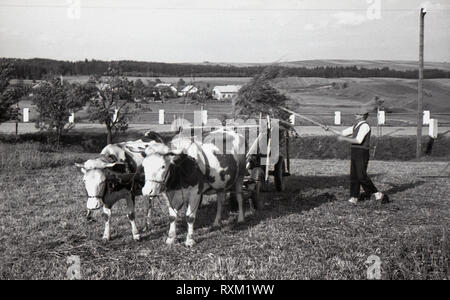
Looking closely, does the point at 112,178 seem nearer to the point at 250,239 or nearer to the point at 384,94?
the point at 250,239

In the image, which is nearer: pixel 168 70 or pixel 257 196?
pixel 257 196

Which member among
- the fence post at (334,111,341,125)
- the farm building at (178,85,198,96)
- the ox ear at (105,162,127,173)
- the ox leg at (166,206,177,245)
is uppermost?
the farm building at (178,85,198,96)

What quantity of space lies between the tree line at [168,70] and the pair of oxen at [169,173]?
3.59 metres

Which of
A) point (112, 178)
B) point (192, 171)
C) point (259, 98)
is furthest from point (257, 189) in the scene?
point (112, 178)

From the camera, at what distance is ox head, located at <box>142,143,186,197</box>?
24.1 feet

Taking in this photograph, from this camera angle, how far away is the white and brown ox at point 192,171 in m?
7.45

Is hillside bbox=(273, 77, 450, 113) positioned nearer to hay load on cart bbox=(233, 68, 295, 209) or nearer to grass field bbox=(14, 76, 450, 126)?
grass field bbox=(14, 76, 450, 126)

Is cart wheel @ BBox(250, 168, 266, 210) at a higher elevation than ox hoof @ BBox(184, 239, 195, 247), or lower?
higher

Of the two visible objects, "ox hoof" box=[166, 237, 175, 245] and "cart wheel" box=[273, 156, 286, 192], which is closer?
"ox hoof" box=[166, 237, 175, 245]

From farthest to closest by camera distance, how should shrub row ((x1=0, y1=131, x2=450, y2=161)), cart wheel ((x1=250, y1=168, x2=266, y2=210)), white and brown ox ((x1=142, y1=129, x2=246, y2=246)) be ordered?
shrub row ((x1=0, y1=131, x2=450, y2=161))
cart wheel ((x1=250, y1=168, x2=266, y2=210))
white and brown ox ((x1=142, y1=129, x2=246, y2=246))

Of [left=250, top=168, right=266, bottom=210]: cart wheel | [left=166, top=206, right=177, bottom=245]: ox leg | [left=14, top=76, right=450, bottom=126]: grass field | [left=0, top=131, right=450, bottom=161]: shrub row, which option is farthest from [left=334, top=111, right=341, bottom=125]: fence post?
[left=166, top=206, right=177, bottom=245]: ox leg

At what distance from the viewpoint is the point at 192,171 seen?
26.8ft

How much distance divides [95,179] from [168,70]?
1550 inches

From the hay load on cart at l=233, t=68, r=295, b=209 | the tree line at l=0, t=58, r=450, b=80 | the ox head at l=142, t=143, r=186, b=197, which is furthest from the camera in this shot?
the tree line at l=0, t=58, r=450, b=80
